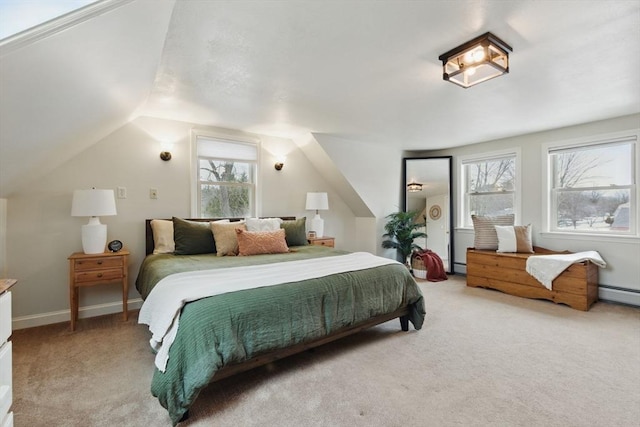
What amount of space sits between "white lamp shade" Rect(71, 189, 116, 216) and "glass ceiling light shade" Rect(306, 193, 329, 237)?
2.52m

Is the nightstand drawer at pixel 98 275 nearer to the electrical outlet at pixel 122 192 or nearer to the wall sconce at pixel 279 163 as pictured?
the electrical outlet at pixel 122 192

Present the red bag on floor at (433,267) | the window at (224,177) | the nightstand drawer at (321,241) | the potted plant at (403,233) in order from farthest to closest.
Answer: the potted plant at (403,233) → the red bag on floor at (433,267) → the nightstand drawer at (321,241) → the window at (224,177)

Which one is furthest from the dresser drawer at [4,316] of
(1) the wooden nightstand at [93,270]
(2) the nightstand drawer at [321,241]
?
(2) the nightstand drawer at [321,241]

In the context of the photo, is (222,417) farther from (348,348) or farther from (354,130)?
(354,130)

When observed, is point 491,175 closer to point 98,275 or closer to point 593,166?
point 593,166

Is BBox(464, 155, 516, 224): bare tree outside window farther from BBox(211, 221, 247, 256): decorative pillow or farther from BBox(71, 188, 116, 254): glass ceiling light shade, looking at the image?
BBox(71, 188, 116, 254): glass ceiling light shade

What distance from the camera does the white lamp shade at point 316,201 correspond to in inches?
176

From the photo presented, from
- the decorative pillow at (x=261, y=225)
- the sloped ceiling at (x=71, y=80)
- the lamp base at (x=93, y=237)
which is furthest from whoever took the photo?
the decorative pillow at (x=261, y=225)

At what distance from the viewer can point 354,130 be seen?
4055mm

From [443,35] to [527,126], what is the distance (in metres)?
2.86

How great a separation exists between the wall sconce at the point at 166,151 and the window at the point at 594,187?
16.6 ft

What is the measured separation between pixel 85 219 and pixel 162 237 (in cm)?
80

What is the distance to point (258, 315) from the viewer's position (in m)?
1.78

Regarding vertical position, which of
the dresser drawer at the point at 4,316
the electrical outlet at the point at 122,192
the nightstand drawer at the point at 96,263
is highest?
the electrical outlet at the point at 122,192
